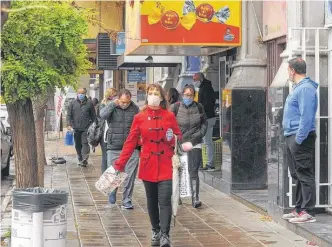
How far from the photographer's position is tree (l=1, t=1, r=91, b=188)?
8391 millimetres

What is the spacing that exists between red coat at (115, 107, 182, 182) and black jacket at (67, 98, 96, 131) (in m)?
10.0

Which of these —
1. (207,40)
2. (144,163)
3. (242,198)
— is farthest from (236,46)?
(144,163)

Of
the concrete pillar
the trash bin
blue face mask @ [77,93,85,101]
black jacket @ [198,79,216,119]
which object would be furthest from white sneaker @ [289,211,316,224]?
blue face mask @ [77,93,85,101]

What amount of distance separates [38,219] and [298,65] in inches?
146

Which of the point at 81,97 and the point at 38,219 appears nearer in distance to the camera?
the point at 38,219

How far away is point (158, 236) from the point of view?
874 cm

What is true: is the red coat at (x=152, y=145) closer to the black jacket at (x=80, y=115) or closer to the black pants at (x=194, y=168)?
the black pants at (x=194, y=168)

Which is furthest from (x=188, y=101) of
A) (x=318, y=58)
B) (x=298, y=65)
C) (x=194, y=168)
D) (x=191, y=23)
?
(x=298, y=65)

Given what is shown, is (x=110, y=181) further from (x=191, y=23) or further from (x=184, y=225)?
(x=191, y=23)

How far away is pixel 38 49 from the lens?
8.59 metres

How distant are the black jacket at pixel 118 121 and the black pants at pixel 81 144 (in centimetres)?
714

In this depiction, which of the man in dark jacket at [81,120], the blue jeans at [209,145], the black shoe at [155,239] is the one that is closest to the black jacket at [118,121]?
the black shoe at [155,239]

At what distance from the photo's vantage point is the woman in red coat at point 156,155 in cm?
856

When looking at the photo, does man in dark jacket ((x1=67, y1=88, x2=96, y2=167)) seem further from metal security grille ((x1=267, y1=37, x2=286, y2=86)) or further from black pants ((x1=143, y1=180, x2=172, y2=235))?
black pants ((x1=143, y1=180, x2=172, y2=235))
